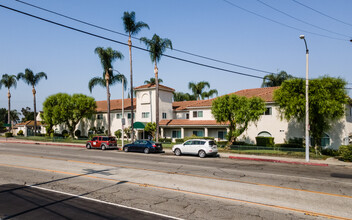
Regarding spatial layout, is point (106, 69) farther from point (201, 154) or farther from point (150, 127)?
point (201, 154)

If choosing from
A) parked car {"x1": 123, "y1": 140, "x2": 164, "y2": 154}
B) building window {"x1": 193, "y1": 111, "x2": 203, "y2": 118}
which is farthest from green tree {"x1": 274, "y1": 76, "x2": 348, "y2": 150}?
parked car {"x1": 123, "y1": 140, "x2": 164, "y2": 154}

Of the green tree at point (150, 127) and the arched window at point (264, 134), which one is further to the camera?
the green tree at point (150, 127)

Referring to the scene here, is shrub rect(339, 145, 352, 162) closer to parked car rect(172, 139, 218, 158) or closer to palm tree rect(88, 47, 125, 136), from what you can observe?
parked car rect(172, 139, 218, 158)

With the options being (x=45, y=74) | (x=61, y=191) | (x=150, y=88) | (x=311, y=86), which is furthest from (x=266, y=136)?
(x=45, y=74)

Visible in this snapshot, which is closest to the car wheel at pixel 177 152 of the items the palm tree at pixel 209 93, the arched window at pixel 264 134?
the arched window at pixel 264 134

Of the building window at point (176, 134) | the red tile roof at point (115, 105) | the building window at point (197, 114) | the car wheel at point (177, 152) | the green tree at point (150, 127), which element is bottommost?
the car wheel at point (177, 152)

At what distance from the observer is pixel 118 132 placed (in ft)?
147

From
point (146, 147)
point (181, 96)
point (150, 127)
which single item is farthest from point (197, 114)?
point (181, 96)

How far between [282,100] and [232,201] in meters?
19.5

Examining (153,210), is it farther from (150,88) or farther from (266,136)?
(150,88)

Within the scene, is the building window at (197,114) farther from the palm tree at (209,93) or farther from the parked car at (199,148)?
the palm tree at (209,93)

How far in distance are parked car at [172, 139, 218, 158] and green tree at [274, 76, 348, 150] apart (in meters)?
8.79

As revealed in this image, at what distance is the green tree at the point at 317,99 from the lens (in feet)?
79.3

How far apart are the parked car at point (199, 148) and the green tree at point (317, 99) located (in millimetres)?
8785
